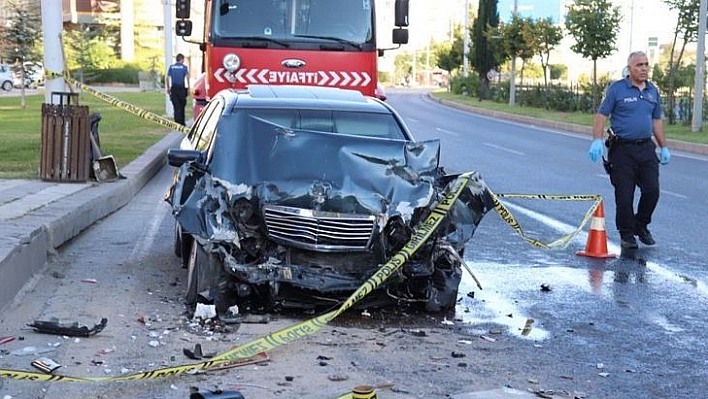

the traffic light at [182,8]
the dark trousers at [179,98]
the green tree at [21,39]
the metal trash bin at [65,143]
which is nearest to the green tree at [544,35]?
the green tree at [21,39]

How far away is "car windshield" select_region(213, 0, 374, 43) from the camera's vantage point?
1520 centimetres

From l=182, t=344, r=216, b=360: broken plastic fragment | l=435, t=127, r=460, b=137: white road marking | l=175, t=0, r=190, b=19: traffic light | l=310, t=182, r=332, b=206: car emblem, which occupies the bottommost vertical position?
l=435, t=127, r=460, b=137: white road marking

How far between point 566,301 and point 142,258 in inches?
146

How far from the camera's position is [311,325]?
20.7ft

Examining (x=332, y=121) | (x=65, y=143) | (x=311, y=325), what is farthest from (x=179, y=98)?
(x=311, y=325)

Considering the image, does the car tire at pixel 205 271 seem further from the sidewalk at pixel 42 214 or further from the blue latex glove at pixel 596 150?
the blue latex glove at pixel 596 150

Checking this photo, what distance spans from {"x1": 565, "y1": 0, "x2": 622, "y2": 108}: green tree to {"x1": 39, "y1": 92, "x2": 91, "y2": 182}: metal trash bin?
29859mm

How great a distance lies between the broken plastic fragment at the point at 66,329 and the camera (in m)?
6.30

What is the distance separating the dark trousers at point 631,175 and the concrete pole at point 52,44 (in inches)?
291

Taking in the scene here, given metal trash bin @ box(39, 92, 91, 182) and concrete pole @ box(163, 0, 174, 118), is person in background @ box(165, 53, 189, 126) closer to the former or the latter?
concrete pole @ box(163, 0, 174, 118)

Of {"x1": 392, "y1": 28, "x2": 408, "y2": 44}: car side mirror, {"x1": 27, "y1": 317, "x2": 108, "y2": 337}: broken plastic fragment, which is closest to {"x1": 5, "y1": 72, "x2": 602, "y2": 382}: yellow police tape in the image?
{"x1": 27, "y1": 317, "x2": 108, "y2": 337}: broken plastic fragment

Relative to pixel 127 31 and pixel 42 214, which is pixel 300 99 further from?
pixel 127 31

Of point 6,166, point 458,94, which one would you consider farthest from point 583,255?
point 458,94

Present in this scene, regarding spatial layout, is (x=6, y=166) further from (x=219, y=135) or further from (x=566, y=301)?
(x=566, y=301)
